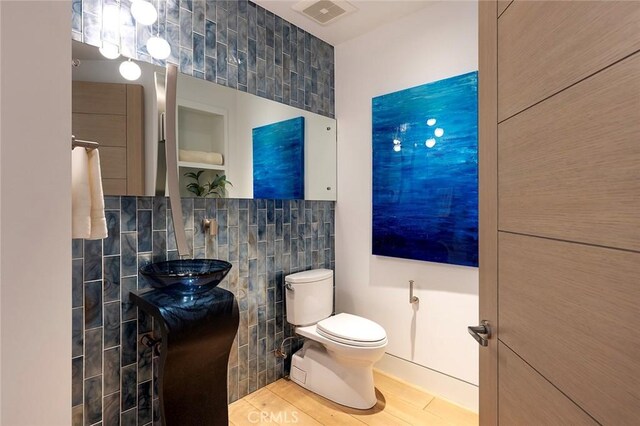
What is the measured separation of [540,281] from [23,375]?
0.93m

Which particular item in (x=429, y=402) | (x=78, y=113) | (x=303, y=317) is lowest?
(x=429, y=402)

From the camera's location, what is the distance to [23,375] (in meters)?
0.48

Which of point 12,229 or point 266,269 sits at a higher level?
point 12,229

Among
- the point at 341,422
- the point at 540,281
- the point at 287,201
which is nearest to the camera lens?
the point at 540,281

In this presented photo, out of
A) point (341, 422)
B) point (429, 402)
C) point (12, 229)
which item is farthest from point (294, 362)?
point (12, 229)

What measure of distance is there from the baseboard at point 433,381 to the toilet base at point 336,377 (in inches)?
13.9

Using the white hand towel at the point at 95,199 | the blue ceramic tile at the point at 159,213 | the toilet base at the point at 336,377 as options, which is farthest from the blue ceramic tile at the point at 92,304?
the toilet base at the point at 336,377

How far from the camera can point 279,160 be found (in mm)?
2285

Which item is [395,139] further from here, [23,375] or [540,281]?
[23,375]

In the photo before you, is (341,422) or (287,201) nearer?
(341,422)

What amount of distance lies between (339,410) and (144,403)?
1119mm

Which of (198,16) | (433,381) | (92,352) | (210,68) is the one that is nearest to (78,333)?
(92,352)

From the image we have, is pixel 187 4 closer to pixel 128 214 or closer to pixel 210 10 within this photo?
pixel 210 10

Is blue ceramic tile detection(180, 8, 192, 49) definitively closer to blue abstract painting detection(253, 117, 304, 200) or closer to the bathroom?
the bathroom
